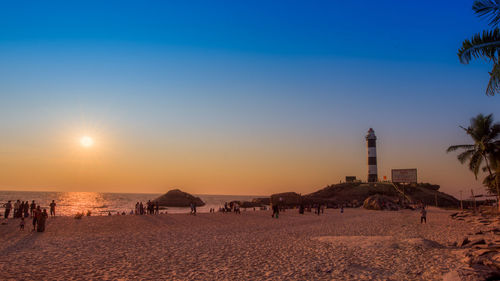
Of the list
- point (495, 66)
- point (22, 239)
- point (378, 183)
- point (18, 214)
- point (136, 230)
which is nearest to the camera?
point (495, 66)

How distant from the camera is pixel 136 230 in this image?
23.1 metres

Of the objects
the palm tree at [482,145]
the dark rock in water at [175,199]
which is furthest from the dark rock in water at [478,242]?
the dark rock in water at [175,199]

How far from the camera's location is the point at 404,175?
64625mm

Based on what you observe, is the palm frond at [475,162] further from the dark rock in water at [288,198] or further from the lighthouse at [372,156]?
the lighthouse at [372,156]

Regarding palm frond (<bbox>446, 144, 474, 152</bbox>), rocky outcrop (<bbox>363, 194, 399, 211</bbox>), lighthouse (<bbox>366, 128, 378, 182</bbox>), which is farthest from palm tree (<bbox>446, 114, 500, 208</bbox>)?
lighthouse (<bbox>366, 128, 378, 182</bbox>)

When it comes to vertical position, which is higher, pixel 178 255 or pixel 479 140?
pixel 479 140

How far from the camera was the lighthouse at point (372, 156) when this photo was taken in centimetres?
7538

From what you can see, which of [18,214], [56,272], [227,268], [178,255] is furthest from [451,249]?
[18,214]

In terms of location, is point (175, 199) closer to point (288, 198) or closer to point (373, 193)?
point (288, 198)

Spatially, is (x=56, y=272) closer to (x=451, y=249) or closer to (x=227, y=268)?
(x=227, y=268)

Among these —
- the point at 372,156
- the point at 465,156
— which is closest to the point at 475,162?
the point at 465,156

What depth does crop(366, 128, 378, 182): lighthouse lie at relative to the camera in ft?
247

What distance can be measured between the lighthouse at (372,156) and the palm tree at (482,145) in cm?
4095

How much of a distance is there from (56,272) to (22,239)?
9338 mm
